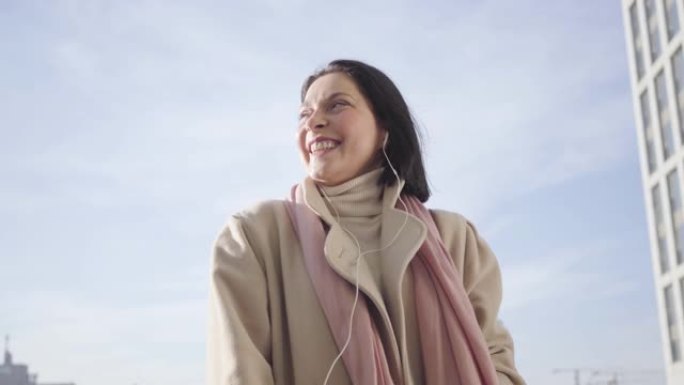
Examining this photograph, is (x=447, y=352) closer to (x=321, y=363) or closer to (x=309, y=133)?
(x=321, y=363)

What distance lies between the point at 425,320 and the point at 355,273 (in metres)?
0.23

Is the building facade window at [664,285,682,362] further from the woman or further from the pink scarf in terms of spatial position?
the pink scarf

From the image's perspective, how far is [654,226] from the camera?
113 ft

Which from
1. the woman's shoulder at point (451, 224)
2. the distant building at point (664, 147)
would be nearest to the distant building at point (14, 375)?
the distant building at point (664, 147)

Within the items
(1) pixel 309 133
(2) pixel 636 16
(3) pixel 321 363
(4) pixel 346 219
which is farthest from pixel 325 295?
(2) pixel 636 16

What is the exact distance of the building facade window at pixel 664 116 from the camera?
109 ft

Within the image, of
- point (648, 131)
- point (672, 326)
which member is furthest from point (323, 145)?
point (648, 131)

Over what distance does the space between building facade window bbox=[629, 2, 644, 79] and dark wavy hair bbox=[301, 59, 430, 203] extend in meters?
35.6

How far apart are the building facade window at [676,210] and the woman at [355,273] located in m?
31.3

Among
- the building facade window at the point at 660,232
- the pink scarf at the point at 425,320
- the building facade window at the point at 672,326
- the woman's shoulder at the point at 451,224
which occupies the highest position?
the building facade window at the point at 660,232

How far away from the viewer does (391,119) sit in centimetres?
278

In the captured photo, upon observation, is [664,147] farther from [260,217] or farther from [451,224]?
[260,217]

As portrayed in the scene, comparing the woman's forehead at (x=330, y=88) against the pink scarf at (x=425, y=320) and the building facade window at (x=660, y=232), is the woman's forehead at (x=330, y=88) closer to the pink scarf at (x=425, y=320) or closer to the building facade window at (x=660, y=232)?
the pink scarf at (x=425, y=320)

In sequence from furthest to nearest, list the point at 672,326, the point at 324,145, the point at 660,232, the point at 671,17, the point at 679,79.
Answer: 1. the point at 660,232
2. the point at 671,17
3. the point at 672,326
4. the point at 679,79
5. the point at 324,145
